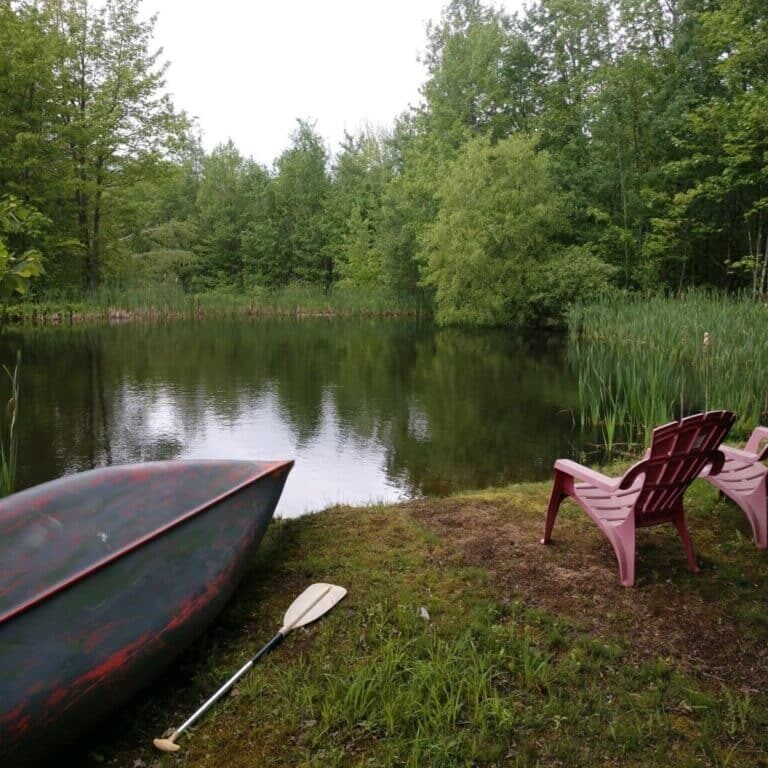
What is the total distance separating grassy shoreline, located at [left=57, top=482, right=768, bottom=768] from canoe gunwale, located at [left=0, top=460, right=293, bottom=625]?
556 mm

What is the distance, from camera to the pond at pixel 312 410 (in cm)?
635

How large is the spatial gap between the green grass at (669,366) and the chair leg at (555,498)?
1.38m

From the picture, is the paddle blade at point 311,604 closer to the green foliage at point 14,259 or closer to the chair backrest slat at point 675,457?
the chair backrest slat at point 675,457

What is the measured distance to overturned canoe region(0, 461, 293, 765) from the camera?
1938 mm

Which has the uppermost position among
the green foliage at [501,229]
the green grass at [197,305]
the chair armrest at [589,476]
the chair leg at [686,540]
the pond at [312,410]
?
the green foliage at [501,229]

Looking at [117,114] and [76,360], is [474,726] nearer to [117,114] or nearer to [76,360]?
[76,360]

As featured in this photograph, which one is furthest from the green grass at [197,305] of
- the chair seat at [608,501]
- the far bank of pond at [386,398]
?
the chair seat at [608,501]

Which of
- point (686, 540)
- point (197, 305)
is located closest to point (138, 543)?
point (686, 540)

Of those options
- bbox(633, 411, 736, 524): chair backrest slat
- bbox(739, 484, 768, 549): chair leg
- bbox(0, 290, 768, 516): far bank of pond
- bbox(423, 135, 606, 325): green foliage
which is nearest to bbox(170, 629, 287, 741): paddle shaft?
bbox(633, 411, 736, 524): chair backrest slat

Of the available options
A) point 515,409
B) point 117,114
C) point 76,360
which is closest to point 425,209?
point 117,114

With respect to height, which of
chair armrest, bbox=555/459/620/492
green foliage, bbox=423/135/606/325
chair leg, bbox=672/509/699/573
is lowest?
chair leg, bbox=672/509/699/573

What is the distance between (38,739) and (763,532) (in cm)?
340

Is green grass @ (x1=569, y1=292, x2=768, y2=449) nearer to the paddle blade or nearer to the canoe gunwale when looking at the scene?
the paddle blade

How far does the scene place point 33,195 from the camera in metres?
21.7
